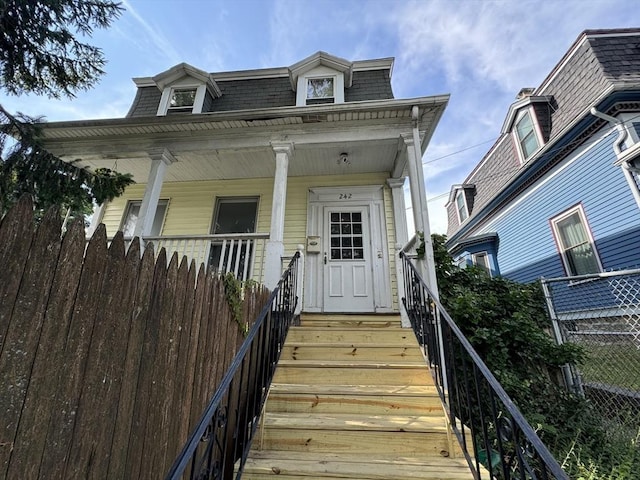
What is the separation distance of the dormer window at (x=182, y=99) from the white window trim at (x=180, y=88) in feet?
0.14

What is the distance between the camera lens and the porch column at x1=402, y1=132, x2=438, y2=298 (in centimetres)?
359

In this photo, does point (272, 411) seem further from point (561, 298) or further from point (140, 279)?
point (561, 298)

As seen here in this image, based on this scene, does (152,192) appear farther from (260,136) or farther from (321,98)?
(321,98)

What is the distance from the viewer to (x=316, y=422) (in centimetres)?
217

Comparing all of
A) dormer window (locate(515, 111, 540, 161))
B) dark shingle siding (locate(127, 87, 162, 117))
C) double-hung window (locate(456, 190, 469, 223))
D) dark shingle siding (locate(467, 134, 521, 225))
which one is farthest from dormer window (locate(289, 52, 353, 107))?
double-hung window (locate(456, 190, 469, 223))

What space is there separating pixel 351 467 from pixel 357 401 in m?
0.60

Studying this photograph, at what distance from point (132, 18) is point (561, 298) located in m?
10.1

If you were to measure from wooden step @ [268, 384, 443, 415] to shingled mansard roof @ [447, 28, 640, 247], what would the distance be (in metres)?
6.76

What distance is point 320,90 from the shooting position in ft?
19.4

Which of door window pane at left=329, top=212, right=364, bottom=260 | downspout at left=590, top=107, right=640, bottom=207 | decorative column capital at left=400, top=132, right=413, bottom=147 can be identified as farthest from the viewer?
door window pane at left=329, top=212, right=364, bottom=260

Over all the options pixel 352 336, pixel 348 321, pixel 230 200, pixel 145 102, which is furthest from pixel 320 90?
pixel 352 336

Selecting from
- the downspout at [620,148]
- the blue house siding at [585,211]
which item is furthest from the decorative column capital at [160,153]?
the blue house siding at [585,211]

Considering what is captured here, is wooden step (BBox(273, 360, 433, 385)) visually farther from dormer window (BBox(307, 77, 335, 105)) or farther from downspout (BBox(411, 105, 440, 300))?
dormer window (BBox(307, 77, 335, 105))

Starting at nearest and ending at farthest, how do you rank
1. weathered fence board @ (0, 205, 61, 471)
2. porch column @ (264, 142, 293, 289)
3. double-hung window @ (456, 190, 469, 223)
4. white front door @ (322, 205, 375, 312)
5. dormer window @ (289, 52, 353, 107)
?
weathered fence board @ (0, 205, 61, 471), porch column @ (264, 142, 293, 289), white front door @ (322, 205, 375, 312), dormer window @ (289, 52, 353, 107), double-hung window @ (456, 190, 469, 223)
